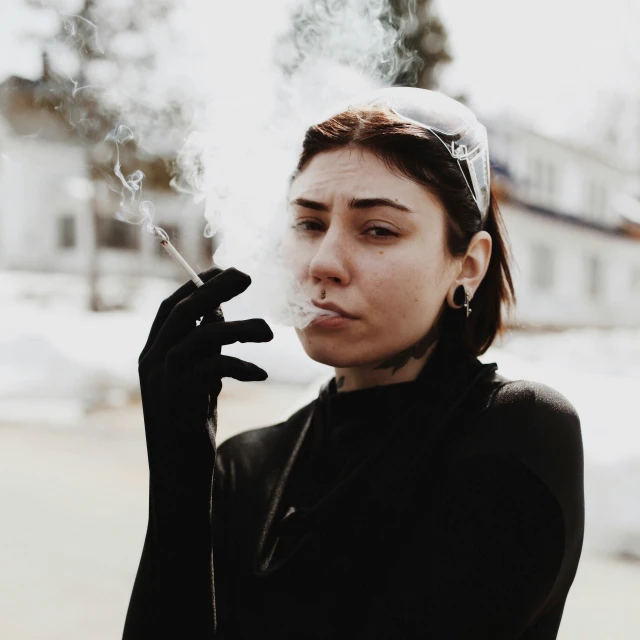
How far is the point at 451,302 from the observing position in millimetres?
1678

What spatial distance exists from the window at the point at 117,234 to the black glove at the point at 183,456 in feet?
43.2

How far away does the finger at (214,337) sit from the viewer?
4.57 feet

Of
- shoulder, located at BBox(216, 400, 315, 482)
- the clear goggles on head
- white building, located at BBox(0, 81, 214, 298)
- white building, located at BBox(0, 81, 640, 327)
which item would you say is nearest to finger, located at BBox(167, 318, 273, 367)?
shoulder, located at BBox(216, 400, 315, 482)

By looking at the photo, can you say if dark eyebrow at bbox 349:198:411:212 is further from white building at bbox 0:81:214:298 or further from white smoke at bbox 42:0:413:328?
white building at bbox 0:81:214:298

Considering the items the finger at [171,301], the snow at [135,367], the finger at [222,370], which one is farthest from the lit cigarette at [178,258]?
the snow at [135,367]

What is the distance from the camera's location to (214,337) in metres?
1.39

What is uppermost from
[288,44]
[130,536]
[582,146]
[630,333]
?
[288,44]

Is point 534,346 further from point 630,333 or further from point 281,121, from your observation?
point 281,121

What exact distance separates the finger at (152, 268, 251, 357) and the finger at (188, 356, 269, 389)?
0.28ft

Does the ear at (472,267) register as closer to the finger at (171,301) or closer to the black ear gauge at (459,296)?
the black ear gauge at (459,296)

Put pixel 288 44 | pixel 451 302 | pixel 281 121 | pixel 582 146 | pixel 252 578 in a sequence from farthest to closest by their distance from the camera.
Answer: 1. pixel 582 146
2. pixel 288 44
3. pixel 281 121
4. pixel 451 302
5. pixel 252 578

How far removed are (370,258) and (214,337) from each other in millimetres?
397

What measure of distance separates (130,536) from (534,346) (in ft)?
29.4

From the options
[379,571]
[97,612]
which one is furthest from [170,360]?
[97,612]
